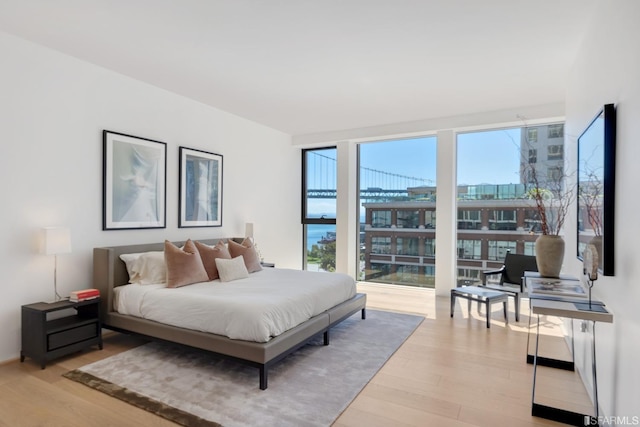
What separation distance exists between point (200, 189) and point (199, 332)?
A: 7.99ft

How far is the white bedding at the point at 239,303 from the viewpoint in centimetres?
279

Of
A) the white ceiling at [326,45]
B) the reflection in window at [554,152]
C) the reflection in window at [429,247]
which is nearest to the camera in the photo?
the white ceiling at [326,45]

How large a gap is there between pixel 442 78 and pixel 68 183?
160 inches

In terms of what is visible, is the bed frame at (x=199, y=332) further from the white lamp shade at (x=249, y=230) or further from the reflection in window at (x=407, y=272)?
the reflection in window at (x=407, y=272)

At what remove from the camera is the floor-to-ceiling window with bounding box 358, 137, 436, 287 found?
241 inches

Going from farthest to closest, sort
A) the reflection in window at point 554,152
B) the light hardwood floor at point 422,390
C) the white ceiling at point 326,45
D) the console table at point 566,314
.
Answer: the reflection in window at point 554,152 → the white ceiling at point 326,45 → the light hardwood floor at point 422,390 → the console table at point 566,314

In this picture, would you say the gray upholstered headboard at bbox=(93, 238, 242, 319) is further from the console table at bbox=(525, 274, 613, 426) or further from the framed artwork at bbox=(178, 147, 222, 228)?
the console table at bbox=(525, 274, 613, 426)

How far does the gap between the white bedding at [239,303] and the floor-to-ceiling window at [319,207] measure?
2979 millimetres

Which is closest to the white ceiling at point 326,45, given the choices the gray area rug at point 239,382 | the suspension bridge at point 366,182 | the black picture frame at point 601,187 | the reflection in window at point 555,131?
the reflection in window at point 555,131

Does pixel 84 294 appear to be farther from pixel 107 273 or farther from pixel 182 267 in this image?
pixel 182 267

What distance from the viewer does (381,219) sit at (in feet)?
21.7

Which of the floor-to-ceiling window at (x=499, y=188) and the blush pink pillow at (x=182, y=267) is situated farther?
the floor-to-ceiling window at (x=499, y=188)

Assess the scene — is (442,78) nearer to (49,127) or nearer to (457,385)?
(457,385)

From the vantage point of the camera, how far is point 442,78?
3949 millimetres
